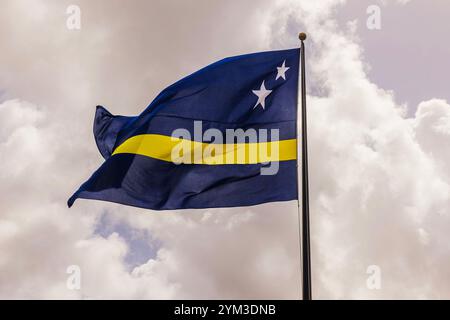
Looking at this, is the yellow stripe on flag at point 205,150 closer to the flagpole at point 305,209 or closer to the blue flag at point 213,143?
the blue flag at point 213,143

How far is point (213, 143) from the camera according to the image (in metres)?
17.3

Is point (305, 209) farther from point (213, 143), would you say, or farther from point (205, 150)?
point (205, 150)

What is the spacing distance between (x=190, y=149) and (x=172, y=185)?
3.99ft

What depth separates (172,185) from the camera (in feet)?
56.5

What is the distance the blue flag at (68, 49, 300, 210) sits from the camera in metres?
16.5

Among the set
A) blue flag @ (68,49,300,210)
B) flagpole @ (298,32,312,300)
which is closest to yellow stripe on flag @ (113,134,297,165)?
blue flag @ (68,49,300,210)

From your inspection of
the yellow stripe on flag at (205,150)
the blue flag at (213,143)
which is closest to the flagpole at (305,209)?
the blue flag at (213,143)

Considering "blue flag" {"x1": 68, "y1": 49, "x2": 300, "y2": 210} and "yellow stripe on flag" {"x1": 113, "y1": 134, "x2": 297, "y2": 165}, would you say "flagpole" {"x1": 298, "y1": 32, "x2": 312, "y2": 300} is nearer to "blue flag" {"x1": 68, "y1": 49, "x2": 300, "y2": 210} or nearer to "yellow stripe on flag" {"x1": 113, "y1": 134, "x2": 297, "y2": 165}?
"blue flag" {"x1": 68, "y1": 49, "x2": 300, "y2": 210}

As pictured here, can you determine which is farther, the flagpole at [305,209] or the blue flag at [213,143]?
the blue flag at [213,143]

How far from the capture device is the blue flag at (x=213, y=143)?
16.5 meters
